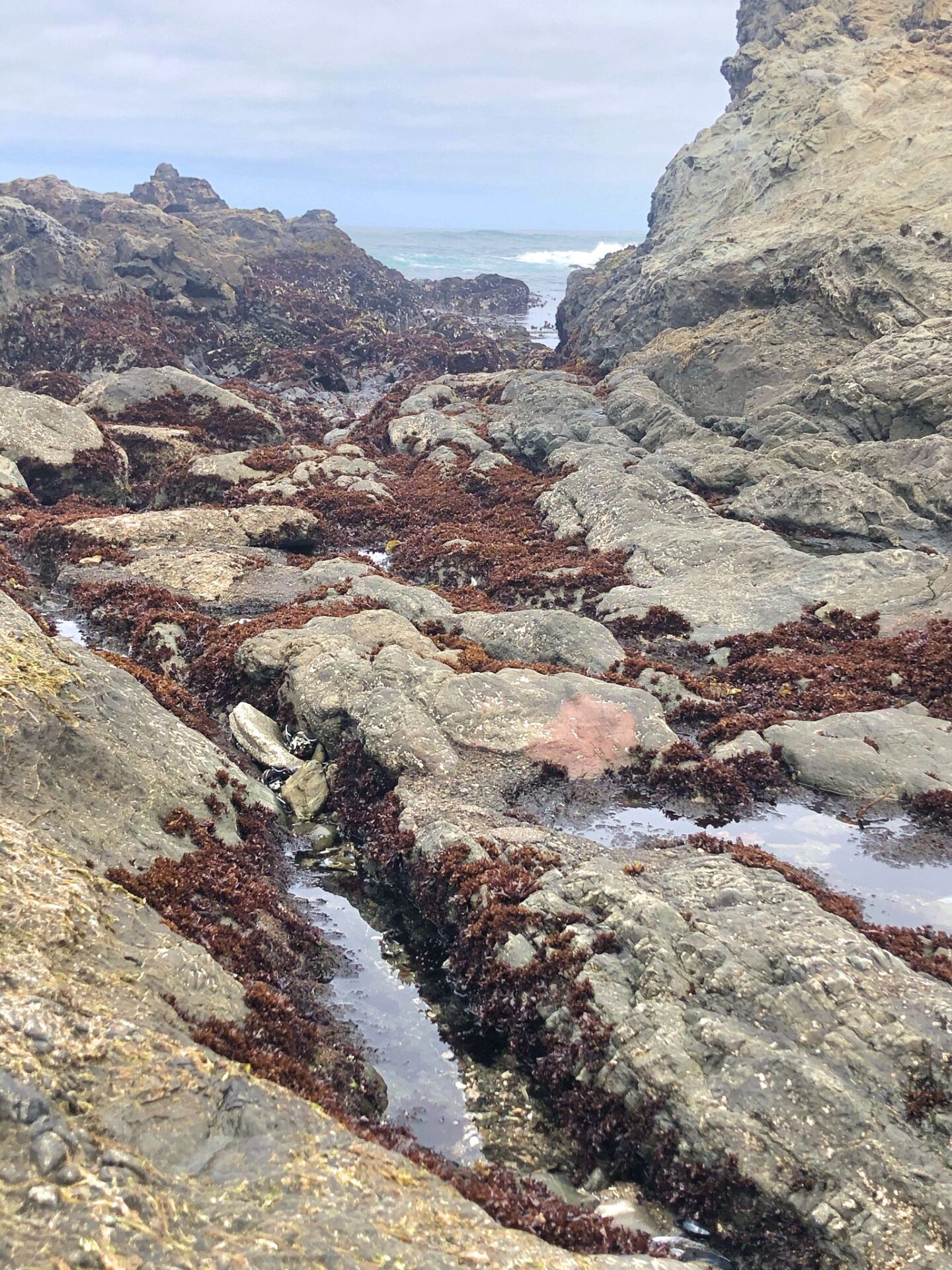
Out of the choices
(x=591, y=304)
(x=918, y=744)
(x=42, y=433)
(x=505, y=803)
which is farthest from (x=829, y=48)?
(x=505, y=803)

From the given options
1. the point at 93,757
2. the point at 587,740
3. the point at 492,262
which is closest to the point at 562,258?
the point at 492,262

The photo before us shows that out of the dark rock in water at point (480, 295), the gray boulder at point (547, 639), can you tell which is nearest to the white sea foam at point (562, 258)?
the dark rock in water at point (480, 295)

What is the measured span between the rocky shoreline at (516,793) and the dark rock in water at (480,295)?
6955cm

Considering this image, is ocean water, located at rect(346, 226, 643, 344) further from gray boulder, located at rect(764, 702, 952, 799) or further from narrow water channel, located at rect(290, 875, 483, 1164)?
narrow water channel, located at rect(290, 875, 483, 1164)

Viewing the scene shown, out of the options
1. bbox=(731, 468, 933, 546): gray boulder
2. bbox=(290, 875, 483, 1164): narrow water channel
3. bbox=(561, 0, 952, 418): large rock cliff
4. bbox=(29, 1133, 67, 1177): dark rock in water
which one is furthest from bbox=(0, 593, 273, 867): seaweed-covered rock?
bbox=(561, 0, 952, 418): large rock cliff

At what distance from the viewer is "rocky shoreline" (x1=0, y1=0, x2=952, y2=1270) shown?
5.41 m

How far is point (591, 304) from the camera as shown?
5953 cm

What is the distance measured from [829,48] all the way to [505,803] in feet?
195

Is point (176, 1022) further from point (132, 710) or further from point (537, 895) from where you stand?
point (132, 710)

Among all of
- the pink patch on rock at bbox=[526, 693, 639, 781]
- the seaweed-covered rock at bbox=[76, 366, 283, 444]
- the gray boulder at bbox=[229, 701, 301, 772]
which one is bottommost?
the gray boulder at bbox=[229, 701, 301, 772]

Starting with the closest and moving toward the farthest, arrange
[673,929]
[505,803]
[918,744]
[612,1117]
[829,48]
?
1. [612,1117]
2. [673,929]
3. [505,803]
4. [918,744]
5. [829,48]

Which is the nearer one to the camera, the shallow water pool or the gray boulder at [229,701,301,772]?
the shallow water pool

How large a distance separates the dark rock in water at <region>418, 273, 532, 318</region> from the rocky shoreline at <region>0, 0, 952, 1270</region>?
2738 inches

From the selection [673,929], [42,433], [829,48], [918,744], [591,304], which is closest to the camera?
[673,929]
